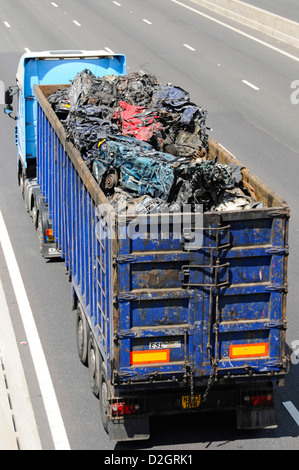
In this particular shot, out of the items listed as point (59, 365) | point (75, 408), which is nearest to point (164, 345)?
point (75, 408)

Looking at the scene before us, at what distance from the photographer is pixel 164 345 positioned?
10359 mm

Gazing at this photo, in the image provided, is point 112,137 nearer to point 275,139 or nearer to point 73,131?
point 73,131

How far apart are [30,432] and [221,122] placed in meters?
15.4

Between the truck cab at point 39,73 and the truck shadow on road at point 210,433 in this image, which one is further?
the truck cab at point 39,73

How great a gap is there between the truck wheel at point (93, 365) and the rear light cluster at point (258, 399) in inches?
76.8

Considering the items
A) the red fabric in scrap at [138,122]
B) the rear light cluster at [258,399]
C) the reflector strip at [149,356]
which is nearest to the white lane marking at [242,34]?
the red fabric in scrap at [138,122]

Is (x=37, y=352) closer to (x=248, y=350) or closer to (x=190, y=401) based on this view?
(x=190, y=401)

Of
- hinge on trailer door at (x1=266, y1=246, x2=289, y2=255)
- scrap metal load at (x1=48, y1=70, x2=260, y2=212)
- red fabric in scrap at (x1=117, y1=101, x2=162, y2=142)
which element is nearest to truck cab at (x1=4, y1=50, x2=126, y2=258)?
scrap metal load at (x1=48, y1=70, x2=260, y2=212)

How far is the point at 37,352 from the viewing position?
1368cm

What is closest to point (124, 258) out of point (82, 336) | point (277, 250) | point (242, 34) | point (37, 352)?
point (277, 250)

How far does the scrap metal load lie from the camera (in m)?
11.2

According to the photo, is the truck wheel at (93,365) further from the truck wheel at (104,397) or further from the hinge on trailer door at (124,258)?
the hinge on trailer door at (124,258)

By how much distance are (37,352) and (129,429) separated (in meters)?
3.17

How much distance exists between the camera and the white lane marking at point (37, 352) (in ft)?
38.1
